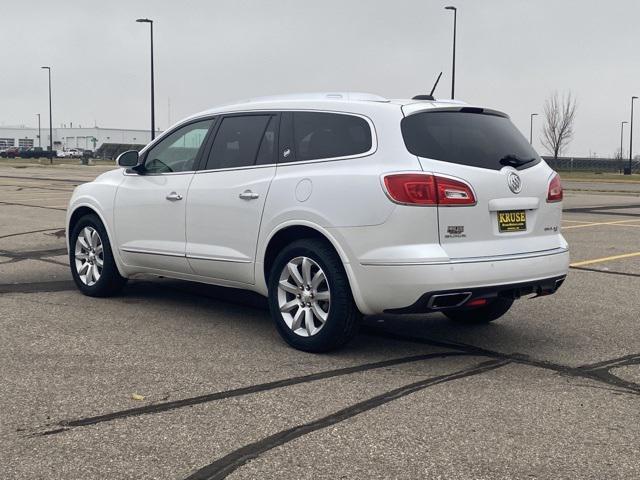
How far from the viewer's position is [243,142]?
6660mm

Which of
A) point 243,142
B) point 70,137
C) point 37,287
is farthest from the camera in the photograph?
point 70,137

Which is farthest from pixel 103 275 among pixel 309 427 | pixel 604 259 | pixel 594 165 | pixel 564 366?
pixel 594 165

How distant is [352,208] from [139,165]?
2.73 metres

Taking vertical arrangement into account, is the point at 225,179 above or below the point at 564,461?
above

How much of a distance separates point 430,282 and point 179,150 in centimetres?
292

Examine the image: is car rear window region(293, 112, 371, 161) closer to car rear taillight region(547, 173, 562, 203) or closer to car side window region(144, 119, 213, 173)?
car side window region(144, 119, 213, 173)

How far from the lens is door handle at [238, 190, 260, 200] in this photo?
247 inches

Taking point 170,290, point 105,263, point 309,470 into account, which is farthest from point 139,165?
point 309,470

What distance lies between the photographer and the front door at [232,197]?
632 cm

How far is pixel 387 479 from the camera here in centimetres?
361

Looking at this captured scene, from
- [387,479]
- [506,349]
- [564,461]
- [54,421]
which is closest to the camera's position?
[387,479]

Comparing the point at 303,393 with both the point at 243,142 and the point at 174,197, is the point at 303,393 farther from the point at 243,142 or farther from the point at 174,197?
the point at 174,197

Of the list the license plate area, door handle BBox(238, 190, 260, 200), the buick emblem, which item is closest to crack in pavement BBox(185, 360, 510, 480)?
the license plate area

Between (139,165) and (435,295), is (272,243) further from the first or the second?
(139,165)
